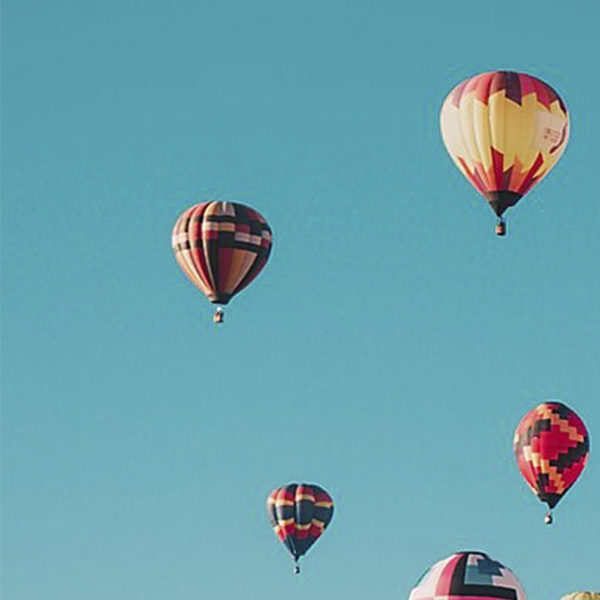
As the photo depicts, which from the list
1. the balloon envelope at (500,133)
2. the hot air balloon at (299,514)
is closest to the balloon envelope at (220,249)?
the balloon envelope at (500,133)

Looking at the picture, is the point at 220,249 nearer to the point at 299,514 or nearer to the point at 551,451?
the point at 551,451

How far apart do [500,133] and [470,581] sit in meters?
11.8

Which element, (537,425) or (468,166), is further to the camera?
(537,425)

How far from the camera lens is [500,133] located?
62.0 metres

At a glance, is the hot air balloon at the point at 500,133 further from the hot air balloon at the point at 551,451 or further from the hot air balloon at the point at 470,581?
the hot air balloon at the point at 551,451

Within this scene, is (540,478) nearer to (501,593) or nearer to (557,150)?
(557,150)

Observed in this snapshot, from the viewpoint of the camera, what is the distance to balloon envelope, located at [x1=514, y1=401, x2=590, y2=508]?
72.0 meters

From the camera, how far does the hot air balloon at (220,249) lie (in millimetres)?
69438

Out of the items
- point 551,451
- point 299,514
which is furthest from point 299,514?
point 551,451

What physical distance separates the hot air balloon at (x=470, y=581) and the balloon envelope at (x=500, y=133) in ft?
31.5

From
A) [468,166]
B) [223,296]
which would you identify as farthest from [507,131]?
[223,296]

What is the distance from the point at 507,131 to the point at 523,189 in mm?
1571

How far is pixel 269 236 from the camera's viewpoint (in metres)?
71.2

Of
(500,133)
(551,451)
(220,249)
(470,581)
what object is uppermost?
(500,133)
